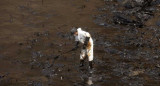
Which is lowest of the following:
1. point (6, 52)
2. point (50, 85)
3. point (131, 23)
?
point (50, 85)

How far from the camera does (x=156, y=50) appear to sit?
12352 mm

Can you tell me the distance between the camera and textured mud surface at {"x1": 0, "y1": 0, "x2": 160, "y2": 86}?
33.8 ft

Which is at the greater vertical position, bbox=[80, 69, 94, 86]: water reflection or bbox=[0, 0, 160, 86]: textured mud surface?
bbox=[0, 0, 160, 86]: textured mud surface

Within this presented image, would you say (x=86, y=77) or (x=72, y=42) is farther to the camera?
(x=72, y=42)

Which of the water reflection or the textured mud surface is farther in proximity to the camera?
the textured mud surface

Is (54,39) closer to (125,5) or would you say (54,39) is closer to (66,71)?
(66,71)

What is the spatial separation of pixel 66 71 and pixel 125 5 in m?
8.06

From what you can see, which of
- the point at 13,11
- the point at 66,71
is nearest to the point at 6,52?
the point at 66,71

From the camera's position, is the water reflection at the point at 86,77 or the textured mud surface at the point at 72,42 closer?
the water reflection at the point at 86,77

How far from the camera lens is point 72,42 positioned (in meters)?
13.3

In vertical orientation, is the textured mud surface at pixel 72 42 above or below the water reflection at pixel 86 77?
above

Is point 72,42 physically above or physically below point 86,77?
above

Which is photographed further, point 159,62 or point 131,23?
point 131,23

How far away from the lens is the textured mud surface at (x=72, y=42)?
33.8 ft
